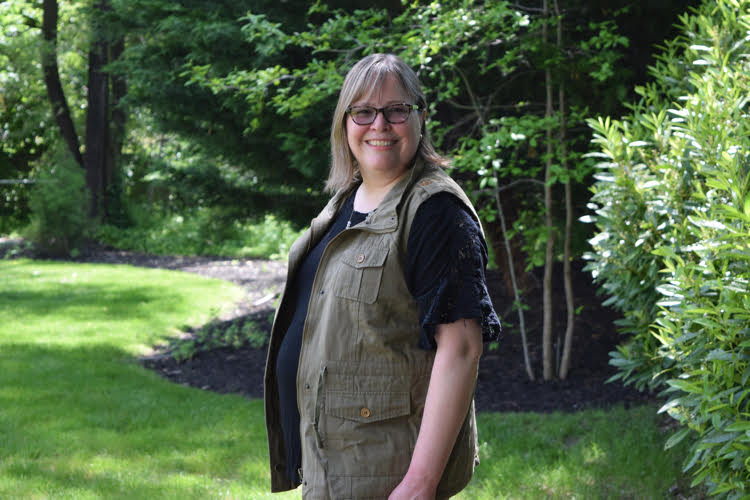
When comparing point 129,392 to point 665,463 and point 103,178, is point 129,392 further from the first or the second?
point 103,178

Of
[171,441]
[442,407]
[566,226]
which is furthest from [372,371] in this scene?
[566,226]

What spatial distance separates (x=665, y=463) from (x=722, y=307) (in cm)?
189

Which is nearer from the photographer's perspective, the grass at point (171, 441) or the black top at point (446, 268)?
the black top at point (446, 268)

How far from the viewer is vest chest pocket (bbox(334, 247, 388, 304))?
6.18 feet

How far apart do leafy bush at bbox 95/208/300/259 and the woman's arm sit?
1395 cm

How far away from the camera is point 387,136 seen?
6.72ft

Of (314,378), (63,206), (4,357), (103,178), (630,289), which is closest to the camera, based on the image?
(314,378)

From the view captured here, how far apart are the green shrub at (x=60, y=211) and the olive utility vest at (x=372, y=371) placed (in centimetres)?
1444

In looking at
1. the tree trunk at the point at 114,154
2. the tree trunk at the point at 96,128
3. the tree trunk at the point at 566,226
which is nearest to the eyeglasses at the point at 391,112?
the tree trunk at the point at 566,226

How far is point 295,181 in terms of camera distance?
300 inches

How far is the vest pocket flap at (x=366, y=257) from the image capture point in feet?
6.22

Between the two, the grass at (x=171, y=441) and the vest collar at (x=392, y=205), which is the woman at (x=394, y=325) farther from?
the grass at (x=171, y=441)

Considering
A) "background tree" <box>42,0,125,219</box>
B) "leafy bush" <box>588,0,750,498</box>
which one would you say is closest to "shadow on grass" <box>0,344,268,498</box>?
"leafy bush" <box>588,0,750,498</box>

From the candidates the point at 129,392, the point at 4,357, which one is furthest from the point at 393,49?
the point at 4,357
